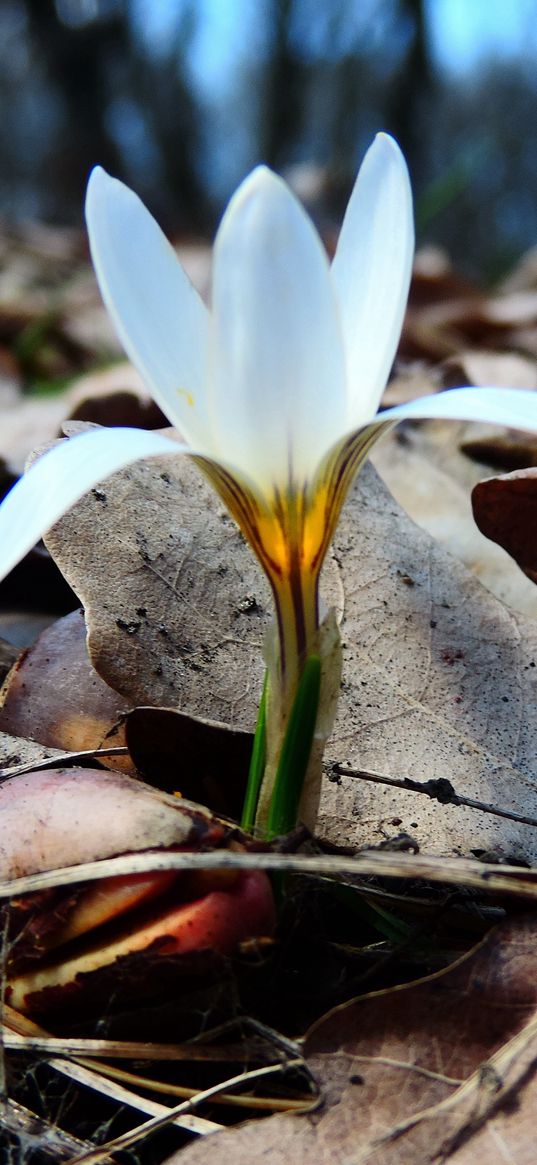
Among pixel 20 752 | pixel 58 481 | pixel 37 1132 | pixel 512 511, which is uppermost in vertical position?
pixel 58 481

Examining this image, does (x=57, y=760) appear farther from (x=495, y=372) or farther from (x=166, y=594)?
(x=495, y=372)

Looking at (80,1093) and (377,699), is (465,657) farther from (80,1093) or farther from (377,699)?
(80,1093)

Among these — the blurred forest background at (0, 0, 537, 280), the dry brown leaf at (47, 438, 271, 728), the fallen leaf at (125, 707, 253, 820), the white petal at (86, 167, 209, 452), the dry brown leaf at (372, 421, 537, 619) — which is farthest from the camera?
the blurred forest background at (0, 0, 537, 280)

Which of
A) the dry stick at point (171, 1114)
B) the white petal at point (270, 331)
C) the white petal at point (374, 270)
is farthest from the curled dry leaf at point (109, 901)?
the white petal at point (374, 270)

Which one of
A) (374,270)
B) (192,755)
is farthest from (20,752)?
(374,270)

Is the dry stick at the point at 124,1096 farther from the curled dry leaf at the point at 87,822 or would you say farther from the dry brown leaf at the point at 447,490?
the dry brown leaf at the point at 447,490

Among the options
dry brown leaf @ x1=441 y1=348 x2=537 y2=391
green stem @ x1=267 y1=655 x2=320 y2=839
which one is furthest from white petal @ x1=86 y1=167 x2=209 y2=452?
dry brown leaf @ x1=441 y1=348 x2=537 y2=391

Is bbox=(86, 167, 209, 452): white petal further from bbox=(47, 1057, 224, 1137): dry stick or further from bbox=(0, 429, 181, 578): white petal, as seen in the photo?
bbox=(47, 1057, 224, 1137): dry stick

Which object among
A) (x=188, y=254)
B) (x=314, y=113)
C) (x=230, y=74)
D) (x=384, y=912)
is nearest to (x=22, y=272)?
(x=188, y=254)
